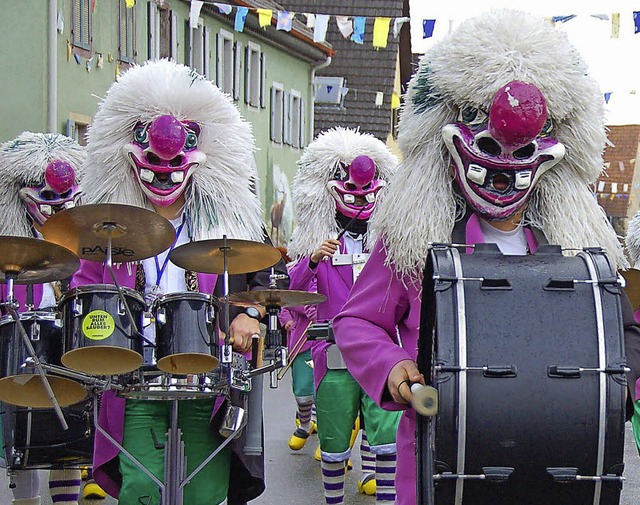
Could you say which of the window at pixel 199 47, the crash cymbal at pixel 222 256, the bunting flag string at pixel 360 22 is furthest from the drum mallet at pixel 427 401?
the window at pixel 199 47

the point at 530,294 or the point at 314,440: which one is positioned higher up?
the point at 530,294

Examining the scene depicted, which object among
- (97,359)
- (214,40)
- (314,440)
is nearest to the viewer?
(97,359)

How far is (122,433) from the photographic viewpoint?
4.80 metres

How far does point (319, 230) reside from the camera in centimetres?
829

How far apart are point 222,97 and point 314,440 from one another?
4811 mm

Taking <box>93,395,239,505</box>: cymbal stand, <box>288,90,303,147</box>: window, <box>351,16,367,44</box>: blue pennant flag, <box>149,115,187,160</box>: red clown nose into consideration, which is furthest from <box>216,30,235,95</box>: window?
<box>93,395,239,505</box>: cymbal stand

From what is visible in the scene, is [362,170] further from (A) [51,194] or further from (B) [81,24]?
(B) [81,24]

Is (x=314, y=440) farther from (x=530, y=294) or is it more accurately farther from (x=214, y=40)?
(x=214, y=40)

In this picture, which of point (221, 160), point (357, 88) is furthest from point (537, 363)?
point (357, 88)

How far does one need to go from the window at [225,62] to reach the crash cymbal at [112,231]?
61.4 ft

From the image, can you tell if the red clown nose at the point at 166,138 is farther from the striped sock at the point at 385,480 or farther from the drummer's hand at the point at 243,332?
the striped sock at the point at 385,480

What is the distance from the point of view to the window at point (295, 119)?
27875mm

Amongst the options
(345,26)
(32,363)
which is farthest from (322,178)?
(345,26)

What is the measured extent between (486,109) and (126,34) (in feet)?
52.0
